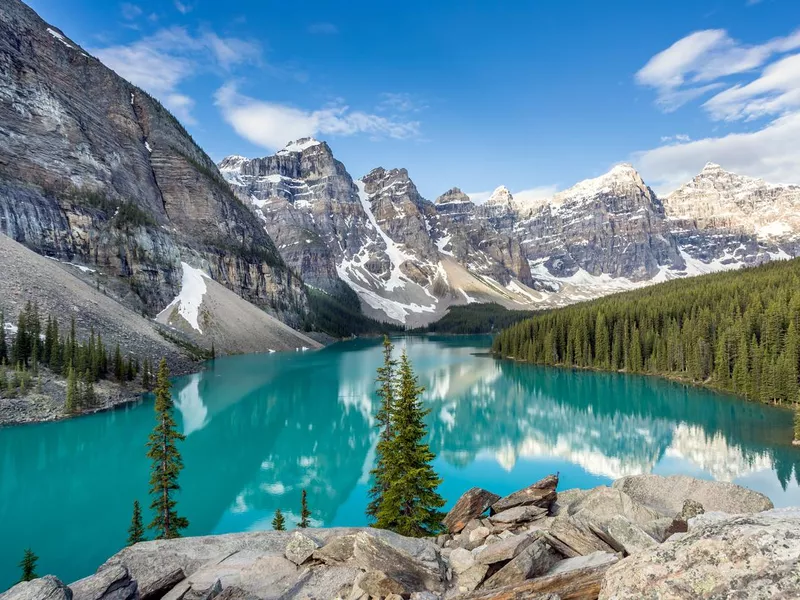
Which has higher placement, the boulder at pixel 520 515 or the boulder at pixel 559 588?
the boulder at pixel 559 588

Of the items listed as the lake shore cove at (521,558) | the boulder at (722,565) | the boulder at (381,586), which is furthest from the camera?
the boulder at (381,586)

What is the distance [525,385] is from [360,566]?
60460 mm

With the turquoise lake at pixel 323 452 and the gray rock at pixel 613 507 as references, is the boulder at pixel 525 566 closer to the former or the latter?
the gray rock at pixel 613 507

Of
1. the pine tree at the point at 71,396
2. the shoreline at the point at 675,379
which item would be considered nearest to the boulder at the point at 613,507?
the shoreline at the point at 675,379

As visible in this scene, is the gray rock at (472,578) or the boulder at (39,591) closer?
the boulder at (39,591)

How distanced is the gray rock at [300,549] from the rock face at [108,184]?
9503 cm

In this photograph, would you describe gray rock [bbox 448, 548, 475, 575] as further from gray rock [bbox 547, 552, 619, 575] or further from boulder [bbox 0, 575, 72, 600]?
boulder [bbox 0, 575, 72, 600]

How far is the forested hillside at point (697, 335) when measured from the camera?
50188mm

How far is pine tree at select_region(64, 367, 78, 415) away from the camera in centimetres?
4372

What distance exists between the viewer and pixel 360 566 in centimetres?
966

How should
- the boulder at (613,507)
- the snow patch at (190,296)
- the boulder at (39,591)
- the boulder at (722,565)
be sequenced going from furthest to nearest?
the snow patch at (190,296) → the boulder at (613,507) → the boulder at (39,591) → the boulder at (722,565)

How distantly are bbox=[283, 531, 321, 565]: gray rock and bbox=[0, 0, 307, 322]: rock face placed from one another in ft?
312

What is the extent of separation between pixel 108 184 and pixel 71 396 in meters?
84.8

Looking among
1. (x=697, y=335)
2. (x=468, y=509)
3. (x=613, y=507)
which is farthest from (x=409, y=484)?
(x=697, y=335)
